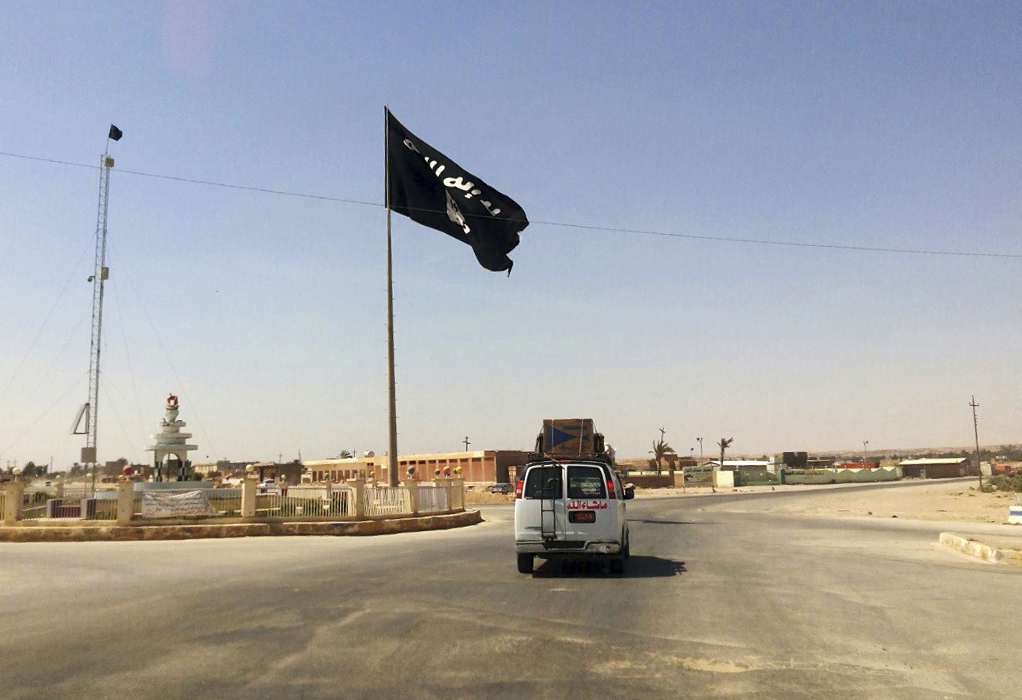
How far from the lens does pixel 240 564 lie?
607 inches

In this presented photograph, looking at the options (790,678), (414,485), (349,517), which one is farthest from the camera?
(414,485)

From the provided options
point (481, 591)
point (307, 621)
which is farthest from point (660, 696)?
point (481, 591)

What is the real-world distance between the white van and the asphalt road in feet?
1.56

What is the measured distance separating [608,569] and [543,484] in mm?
1928

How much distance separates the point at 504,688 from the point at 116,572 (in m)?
10.9

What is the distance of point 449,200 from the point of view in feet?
89.6

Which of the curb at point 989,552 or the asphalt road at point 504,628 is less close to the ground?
the asphalt road at point 504,628

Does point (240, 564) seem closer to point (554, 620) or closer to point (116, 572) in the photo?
point (116, 572)

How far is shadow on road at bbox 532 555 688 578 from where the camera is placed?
1340 centimetres

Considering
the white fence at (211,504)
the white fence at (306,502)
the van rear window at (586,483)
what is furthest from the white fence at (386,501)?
the van rear window at (586,483)

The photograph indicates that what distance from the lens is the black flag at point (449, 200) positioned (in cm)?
2655

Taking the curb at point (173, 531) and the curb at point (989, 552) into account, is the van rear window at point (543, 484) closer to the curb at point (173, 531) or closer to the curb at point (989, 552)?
the curb at point (989, 552)

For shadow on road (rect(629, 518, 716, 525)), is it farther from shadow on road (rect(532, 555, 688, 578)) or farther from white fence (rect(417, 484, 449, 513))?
shadow on road (rect(532, 555, 688, 578))

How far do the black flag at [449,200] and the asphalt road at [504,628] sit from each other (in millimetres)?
13254
